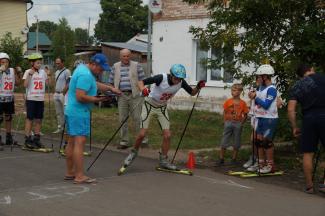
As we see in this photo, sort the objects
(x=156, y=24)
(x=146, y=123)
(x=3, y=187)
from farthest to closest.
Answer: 1. (x=156, y=24)
2. (x=146, y=123)
3. (x=3, y=187)

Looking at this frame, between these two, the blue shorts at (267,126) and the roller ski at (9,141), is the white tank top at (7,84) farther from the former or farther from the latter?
the blue shorts at (267,126)

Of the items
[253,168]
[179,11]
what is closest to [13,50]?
[179,11]

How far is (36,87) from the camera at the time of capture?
452 inches

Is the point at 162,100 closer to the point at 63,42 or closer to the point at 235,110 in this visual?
the point at 235,110

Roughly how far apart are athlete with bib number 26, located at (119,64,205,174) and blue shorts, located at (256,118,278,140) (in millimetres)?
1171

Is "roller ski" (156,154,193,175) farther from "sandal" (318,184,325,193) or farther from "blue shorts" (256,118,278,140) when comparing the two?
"sandal" (318,184,325,193)

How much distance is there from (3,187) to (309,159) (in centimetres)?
441

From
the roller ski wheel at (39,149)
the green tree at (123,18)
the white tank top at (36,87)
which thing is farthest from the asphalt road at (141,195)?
the green tree at (123,18)

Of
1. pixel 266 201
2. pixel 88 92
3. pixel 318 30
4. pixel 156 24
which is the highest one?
pixel 156 24

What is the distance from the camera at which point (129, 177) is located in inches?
352

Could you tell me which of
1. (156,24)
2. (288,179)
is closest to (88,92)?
(288,179)

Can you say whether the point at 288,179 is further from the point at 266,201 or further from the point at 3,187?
the point at 3,187

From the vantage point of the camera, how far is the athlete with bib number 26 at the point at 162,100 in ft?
30.5

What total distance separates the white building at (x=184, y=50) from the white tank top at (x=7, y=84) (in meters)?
8.14
